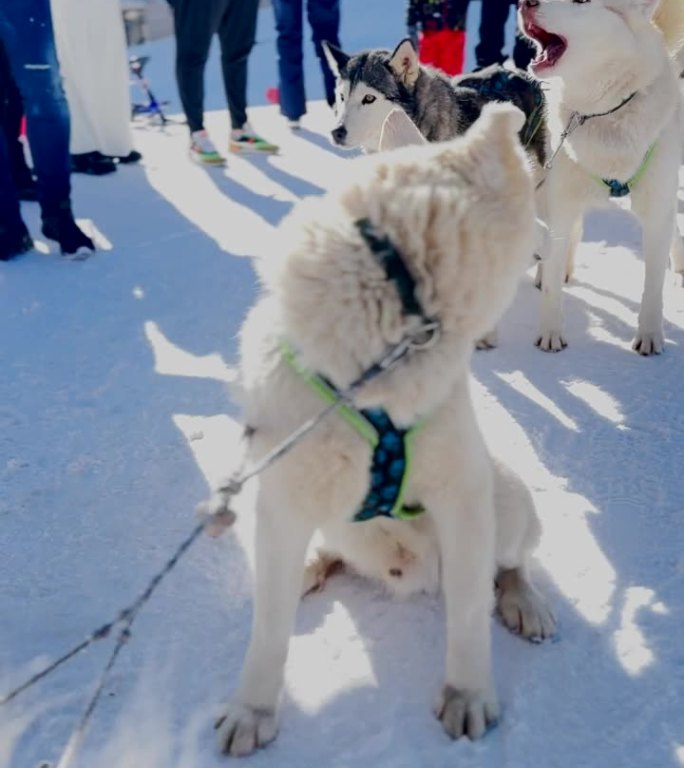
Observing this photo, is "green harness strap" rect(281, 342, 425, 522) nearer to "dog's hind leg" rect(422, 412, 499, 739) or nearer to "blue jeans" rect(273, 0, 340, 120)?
"dog's hind leg" rect(422, 412, 499, 739)

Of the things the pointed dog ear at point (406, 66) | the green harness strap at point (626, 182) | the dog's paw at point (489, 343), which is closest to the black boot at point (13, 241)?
the pointed dog ear at point (406, 66)

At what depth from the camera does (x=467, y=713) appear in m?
1.44

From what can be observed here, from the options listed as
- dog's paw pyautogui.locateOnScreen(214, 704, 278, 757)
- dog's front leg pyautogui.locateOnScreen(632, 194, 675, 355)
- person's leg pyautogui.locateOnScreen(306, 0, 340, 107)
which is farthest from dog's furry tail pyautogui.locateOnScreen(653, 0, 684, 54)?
person's leg pyautogui.locateOnScreen(306, 0, 340, 107)

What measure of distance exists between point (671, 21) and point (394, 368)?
206 centimetres

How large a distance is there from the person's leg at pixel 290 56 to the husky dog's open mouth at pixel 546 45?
11.4 feet

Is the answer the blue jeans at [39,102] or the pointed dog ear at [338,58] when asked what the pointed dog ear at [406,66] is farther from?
the blue jeans at [39,102]

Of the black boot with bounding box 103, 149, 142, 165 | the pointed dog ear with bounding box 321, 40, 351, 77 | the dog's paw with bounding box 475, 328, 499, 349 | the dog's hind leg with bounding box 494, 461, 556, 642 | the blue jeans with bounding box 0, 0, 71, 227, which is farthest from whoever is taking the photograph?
the black boot with bounding box 103, 149, 142, 165

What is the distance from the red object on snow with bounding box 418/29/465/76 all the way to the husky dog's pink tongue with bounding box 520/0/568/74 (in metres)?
3.43

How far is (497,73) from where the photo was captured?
3.78 metres

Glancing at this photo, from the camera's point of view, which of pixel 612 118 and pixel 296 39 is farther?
pixel 296 39

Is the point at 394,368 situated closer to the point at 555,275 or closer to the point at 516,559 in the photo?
the point at 516,559

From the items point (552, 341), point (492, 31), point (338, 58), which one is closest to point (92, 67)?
point (338, 58)

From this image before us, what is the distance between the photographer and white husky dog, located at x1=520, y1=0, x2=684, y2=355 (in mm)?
2572

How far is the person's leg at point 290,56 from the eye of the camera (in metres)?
5.86
